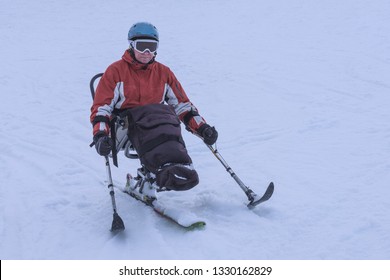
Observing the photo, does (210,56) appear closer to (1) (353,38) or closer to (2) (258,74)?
(2) (258,74)

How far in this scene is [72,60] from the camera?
510 inches

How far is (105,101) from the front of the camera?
194 inches

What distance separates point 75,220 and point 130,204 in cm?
60

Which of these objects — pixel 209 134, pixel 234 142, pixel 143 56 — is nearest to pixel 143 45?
pixel 143 56

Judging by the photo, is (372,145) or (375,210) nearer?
(375,210)

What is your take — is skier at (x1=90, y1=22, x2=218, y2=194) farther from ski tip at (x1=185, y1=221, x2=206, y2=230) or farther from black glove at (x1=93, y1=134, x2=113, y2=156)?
ski tip at (x1=185, y1=221, x2=206, y2=230)

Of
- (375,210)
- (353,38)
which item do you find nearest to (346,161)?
(375,210)

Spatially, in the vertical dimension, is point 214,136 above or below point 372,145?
above

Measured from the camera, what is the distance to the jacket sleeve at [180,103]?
5.32 m

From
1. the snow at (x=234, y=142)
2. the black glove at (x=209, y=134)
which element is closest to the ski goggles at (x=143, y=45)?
the black glove at (x=209, y=134)

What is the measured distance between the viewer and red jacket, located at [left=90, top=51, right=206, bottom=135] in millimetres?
4906

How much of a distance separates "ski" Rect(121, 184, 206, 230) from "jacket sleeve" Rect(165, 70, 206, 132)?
863 millimetres

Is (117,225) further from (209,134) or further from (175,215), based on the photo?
(209,134)

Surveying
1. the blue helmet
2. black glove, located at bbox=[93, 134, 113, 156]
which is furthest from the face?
black glove, located at bbox=[93, 134, 113, 156]
